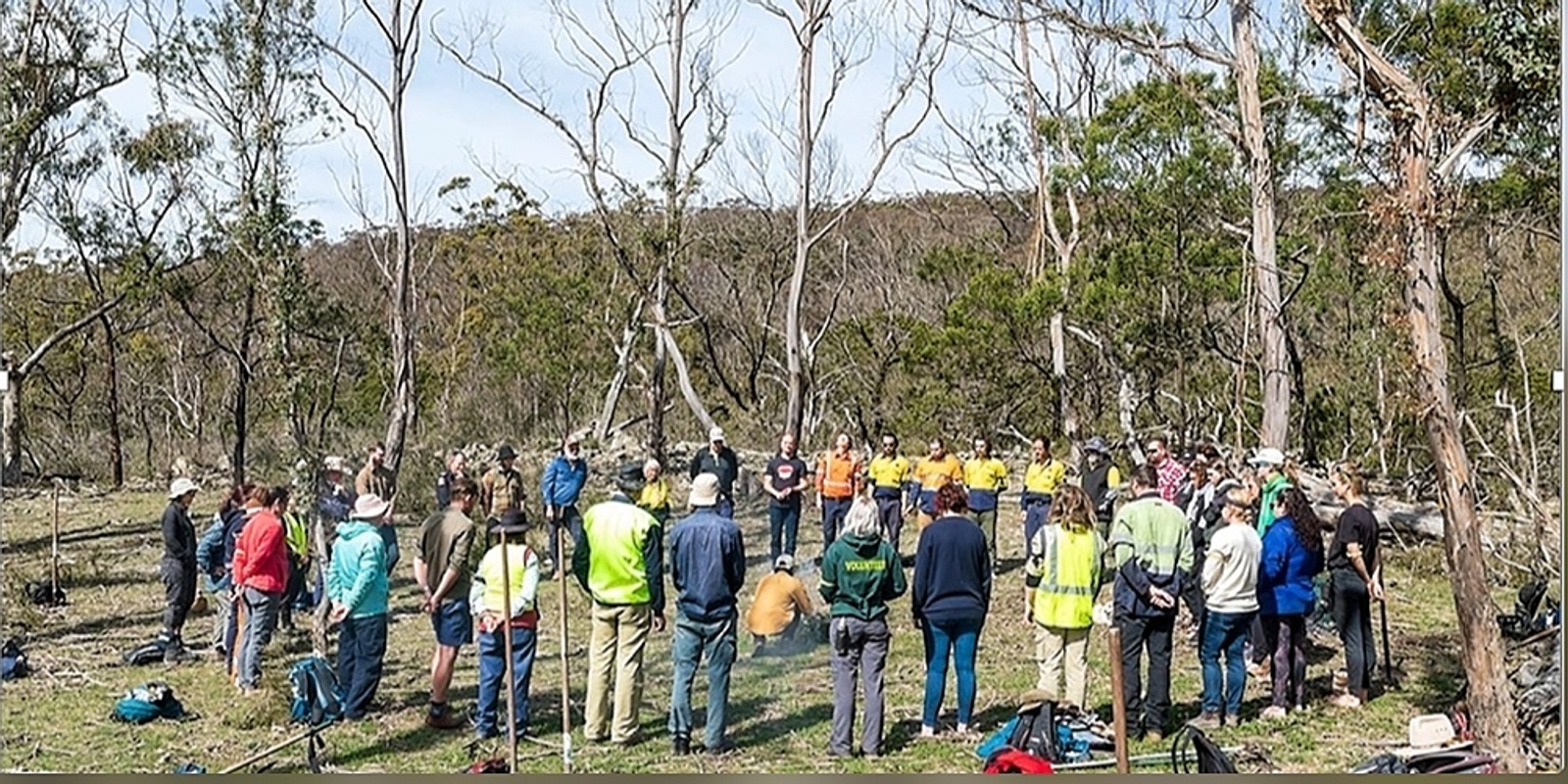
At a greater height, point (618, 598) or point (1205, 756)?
point (618, 598)

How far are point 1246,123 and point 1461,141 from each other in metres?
8.15

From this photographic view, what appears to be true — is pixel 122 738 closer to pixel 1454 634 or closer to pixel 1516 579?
pixel 1454 634

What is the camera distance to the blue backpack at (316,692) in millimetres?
7949

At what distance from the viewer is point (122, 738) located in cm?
817

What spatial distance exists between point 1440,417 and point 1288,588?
1.43 m

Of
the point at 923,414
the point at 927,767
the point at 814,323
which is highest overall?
the point at 814,323

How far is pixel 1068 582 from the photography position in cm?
757

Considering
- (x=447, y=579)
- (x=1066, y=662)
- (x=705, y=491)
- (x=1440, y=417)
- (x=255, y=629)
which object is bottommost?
(x=1066, y=662)

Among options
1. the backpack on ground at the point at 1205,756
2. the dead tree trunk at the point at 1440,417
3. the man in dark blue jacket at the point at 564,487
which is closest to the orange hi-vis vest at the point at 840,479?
the man in dark blue jacket at the point at 564,487

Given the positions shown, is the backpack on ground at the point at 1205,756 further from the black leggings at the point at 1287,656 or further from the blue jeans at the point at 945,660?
the black leggings at the point at 1287,656

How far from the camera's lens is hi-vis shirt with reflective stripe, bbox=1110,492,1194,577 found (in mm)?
7551

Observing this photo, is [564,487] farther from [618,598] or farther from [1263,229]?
[1263,229]

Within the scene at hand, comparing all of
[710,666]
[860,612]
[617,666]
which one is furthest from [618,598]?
[860,612]

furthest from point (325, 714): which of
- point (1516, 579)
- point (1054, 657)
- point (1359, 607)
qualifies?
point (1516, 579)
